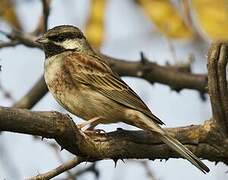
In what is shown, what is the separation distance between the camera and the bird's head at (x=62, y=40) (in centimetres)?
602

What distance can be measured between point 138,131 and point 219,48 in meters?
1.01

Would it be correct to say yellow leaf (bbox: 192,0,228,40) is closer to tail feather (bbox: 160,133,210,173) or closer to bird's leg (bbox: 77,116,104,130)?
tail feather (bbox: 160,133,210,173)

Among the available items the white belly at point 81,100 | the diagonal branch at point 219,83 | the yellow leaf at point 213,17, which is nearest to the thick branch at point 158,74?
the white belly at point 81,100

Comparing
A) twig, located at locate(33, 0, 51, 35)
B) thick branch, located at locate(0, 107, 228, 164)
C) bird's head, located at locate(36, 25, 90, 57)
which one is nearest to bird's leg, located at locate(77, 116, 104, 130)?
thick branch, located at locate(0, 107, 228, 164)

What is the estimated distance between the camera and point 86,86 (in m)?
5.64

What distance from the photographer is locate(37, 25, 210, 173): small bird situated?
5277 mm

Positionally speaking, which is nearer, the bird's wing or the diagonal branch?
the diagonal branch

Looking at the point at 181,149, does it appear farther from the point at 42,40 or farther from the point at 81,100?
the point at 42,40

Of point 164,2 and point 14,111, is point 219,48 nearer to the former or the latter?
point 164,2

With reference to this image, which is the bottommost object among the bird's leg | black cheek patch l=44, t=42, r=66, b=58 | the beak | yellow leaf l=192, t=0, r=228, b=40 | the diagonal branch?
the bird's leg

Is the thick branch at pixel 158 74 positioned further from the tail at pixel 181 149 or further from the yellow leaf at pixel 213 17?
the yellow leaf at pixel 213 17

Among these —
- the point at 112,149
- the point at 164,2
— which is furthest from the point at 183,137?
the point at 164,2

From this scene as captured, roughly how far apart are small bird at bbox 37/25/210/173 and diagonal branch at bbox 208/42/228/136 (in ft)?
1.38

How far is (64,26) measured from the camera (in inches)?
239
